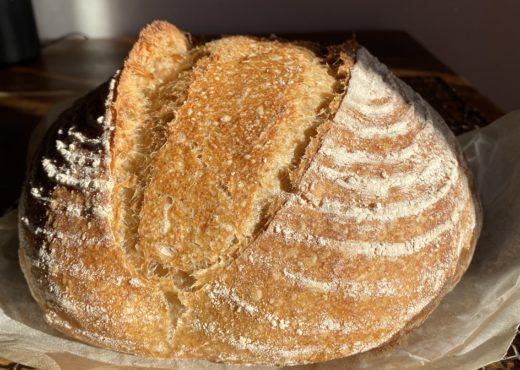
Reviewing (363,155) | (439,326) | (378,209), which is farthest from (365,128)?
(439,326)

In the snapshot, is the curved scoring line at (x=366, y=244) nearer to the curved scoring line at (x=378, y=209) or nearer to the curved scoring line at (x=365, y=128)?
the curved scoring line at (x=378, y=209)

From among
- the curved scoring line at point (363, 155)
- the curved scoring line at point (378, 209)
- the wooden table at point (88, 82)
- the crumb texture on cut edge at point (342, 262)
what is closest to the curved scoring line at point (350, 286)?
the crumb texture on cut edge at point (342, 262)

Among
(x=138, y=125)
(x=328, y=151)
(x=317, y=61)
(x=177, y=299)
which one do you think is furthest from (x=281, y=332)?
(x=317, y=61)

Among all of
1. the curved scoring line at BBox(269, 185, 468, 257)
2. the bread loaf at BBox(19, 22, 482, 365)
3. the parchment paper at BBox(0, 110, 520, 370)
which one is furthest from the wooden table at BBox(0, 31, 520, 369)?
the curved scoring line at BBox(269, 185, 468, 257)

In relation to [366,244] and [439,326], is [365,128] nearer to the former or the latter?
[366,244]

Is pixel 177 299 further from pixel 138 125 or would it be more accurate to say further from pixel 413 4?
pixel 413 4
